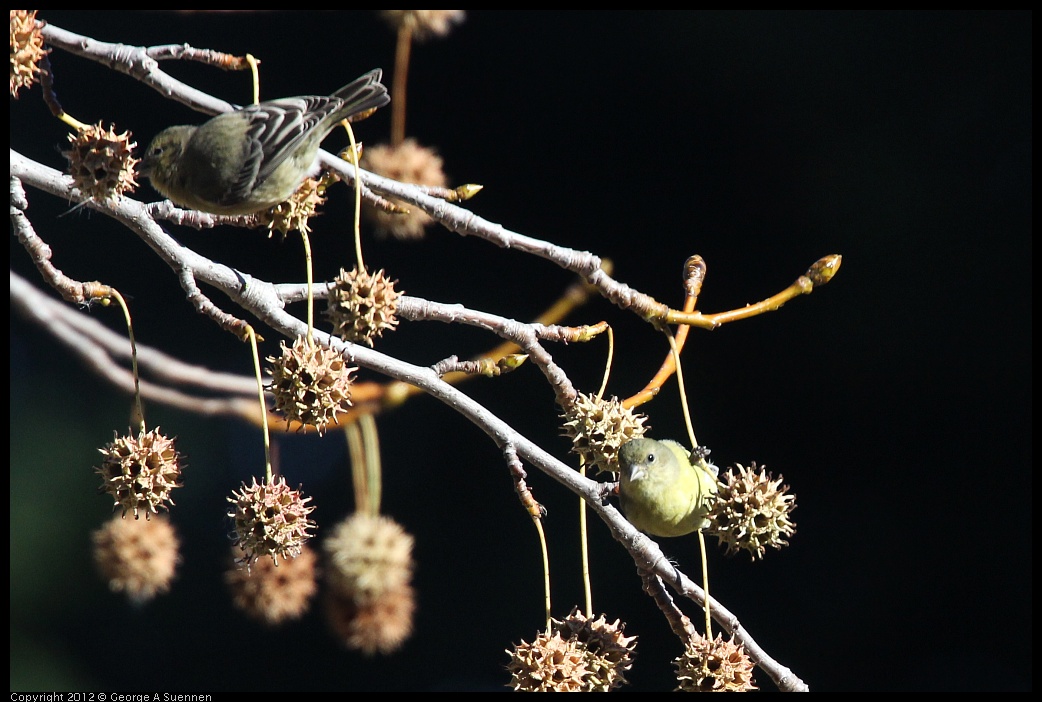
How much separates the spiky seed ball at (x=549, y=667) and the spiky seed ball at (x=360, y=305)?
0.37 m

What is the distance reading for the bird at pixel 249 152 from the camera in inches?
43.3

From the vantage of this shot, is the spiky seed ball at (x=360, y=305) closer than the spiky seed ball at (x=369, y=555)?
Yes

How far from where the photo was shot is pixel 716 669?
1.06 metres

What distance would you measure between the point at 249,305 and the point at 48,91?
0.39 metres

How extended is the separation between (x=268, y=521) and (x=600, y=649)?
0.38 m

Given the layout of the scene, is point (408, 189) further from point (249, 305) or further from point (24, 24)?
point (24, 24)

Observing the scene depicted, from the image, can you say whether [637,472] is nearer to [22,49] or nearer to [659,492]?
[659,492]

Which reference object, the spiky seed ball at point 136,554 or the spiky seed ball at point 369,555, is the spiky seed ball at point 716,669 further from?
the spiky seed ball at point 136,554

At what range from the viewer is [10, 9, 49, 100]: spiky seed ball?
1.18 m

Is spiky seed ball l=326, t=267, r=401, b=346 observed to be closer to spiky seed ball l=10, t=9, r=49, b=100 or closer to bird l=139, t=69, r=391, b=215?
bird l=139, t=69, r=391, b=215

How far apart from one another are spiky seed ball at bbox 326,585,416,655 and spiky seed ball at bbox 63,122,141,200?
2.79ft

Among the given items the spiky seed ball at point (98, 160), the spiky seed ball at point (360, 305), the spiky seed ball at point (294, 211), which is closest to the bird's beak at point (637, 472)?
the spiky seed ball at point (360, 305)

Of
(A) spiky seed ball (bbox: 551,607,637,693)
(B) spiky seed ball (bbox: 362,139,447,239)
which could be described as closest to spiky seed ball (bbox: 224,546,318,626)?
(B) spiky seed ball (bbox: 362,139,447,239)

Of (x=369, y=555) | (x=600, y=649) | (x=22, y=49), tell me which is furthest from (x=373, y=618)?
(x=22, y=49)
